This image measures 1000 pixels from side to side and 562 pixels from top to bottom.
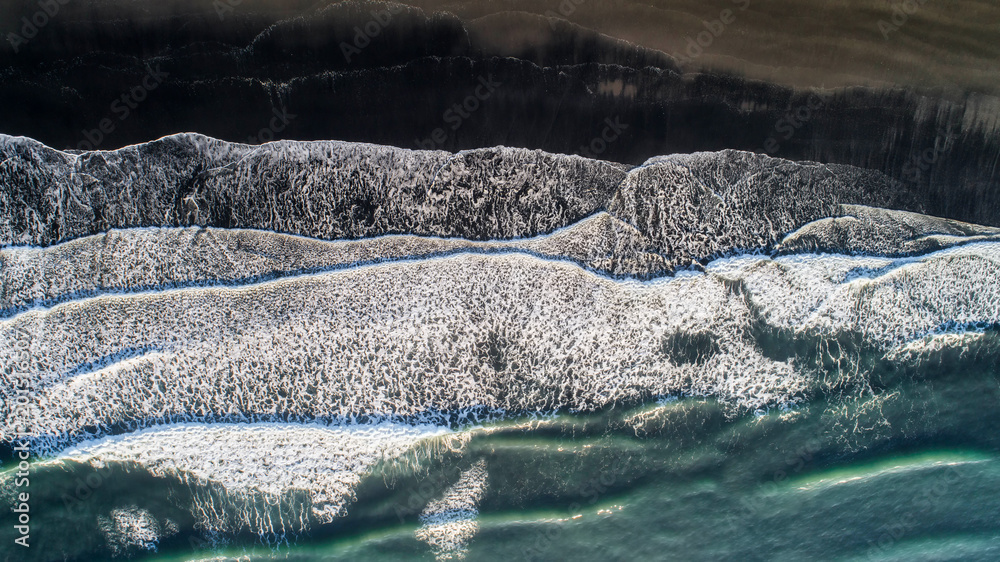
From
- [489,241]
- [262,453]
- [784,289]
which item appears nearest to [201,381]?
[262,453]

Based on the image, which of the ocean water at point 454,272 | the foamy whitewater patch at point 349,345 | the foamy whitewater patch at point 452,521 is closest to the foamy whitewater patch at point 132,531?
the ocean water at point 454,272

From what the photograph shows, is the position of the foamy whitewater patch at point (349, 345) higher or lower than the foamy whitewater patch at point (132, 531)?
higher

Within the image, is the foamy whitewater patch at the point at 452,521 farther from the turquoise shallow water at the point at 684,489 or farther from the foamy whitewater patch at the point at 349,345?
the foamy whitewater patch at the point at 349,345

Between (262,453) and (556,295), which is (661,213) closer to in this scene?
(556,295)

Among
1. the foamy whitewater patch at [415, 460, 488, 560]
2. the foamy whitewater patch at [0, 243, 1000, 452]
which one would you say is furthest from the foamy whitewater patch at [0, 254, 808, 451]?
the foamy whitewater patch at [415, 460, 488, 560]

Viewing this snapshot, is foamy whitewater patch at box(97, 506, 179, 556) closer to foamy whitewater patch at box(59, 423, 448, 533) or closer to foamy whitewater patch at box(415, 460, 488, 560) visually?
foamy whitewater patch at box(59, 423, 448, 533)
